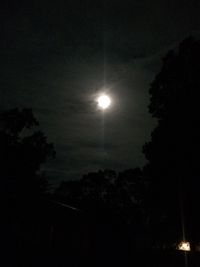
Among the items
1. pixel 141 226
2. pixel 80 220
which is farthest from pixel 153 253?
pixel 141 226

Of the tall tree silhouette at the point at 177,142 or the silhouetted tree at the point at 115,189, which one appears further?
the silhouetted tree at the point at 115,189

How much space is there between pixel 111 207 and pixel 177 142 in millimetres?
7624

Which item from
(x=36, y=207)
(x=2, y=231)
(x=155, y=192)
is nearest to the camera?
(x=2, y=231)

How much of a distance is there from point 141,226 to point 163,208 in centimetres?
3632

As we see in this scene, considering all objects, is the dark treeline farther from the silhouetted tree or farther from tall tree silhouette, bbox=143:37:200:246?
the silhouetted tree

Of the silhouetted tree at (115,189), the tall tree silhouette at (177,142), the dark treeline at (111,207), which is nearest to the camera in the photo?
the dark treeline at (111,207)

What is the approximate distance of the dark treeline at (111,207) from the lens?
18281mm

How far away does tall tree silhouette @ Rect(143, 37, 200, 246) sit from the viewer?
92.0ft

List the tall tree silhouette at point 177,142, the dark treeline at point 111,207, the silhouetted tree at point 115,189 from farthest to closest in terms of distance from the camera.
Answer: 1. the silhouetted tree at point 115,189
2. the tall tree silhouette at point 177,142
3. the dark treeline at point 111,207

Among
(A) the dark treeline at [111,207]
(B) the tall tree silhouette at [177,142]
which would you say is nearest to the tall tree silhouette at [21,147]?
(A) the dark treeline at [111,207]

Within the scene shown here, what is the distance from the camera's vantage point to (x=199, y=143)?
27.8 m

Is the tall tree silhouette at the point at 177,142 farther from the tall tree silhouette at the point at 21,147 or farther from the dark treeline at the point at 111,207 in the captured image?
the tall tree silhouette at the point at 21,147

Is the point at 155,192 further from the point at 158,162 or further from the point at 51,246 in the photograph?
the point at 51,246

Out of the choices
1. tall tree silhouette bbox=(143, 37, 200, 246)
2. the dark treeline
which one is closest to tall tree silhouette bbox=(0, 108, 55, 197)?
the dark treeline
